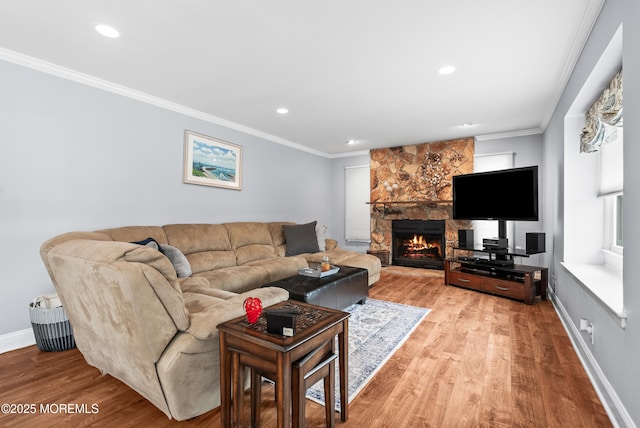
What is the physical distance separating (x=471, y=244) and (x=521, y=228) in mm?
1122

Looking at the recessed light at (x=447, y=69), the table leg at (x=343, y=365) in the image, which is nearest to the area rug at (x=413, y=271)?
the recessed light at (x=447, y=69)

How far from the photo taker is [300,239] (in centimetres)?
479

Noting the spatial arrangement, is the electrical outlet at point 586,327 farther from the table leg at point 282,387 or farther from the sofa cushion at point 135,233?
the sofa cushion at point 135,233

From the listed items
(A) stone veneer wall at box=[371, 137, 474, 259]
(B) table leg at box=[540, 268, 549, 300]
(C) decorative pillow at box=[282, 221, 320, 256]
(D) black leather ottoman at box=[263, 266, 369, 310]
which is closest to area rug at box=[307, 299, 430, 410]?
(D) black leather ottoman at box=[263, 266, 369, 310]

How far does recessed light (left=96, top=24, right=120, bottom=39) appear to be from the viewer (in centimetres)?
221

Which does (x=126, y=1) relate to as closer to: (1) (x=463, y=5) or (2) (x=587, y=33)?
(1) (x=463, y=5)

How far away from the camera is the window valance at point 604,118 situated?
204cm

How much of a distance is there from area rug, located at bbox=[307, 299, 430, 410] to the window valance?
85.9 inches

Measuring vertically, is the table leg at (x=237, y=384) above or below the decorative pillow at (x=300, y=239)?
below

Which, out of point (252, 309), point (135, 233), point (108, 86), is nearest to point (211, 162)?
point (108, 86)

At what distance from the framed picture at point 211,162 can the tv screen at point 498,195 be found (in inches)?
137

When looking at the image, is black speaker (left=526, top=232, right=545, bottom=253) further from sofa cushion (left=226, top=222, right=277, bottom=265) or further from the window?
sofa cushion (left=226, top=222, right=277, bottom=265)

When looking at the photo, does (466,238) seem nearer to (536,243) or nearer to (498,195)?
(498,195)

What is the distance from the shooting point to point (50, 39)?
7.77ft
